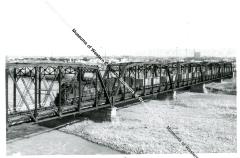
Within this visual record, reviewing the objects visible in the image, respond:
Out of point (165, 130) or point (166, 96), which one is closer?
point (165, 130)

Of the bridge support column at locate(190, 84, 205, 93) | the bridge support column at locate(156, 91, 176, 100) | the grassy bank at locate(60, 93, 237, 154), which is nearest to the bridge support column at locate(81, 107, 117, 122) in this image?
the grassy bank at locate(60, 93, 237, 154)

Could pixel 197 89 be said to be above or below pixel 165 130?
above

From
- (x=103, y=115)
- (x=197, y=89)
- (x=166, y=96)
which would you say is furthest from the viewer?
(x=197, y=89)

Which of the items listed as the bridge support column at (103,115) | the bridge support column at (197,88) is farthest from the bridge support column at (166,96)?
the bridge support column at (103,115)

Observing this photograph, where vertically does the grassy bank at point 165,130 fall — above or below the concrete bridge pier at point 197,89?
below

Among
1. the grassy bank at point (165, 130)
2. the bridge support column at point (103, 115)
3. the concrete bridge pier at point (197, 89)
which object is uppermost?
the concrete bridge pier at point (197, 89)

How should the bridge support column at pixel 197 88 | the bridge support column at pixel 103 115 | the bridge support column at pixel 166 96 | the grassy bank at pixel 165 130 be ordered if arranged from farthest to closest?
the bridge support column at pixel 197 88 < the bridge support column at pixel 166 96 < the bridge support column at pixel 103 115 < the grassy bank at pixel 165 130

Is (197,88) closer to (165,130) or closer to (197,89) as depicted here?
(197,89)

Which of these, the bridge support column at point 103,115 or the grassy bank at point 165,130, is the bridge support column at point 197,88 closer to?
the grassy bank at point 165,130

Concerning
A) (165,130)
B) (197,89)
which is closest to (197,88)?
(197,89)
